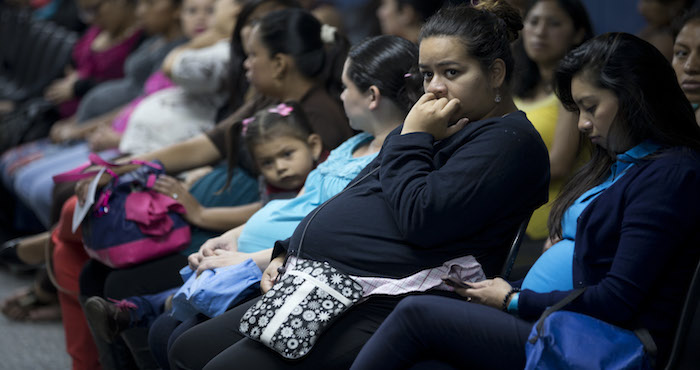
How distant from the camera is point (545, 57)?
2754mm

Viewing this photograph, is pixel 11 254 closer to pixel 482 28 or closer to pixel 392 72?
pixel 392 72

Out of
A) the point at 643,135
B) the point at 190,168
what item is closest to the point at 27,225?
the point at 190,168

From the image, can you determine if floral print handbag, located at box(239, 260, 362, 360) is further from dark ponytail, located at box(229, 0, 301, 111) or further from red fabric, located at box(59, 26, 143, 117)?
red fabric, located at box(59, 26, 143, 117)

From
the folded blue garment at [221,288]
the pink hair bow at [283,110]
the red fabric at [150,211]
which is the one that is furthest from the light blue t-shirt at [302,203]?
the red fabric at [150,211]

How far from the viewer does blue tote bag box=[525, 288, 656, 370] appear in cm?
149

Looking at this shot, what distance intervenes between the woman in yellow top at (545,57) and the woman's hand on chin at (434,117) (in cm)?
69

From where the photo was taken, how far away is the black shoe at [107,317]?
2.45 m

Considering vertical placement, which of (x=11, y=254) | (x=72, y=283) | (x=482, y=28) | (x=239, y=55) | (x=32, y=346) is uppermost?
(x=482, y=28)

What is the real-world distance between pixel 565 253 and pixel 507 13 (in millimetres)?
581

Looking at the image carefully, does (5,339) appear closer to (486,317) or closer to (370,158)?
(370,158)

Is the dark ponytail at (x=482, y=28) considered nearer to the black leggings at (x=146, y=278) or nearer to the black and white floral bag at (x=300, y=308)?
the black and white floral bag at (x=300, y=308)

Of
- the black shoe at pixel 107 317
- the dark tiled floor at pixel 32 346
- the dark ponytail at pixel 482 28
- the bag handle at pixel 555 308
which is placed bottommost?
the dark tiled floor at pixel 32 346

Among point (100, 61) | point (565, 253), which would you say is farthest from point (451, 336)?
point (100, 61)

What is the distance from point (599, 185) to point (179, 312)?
1124mm
